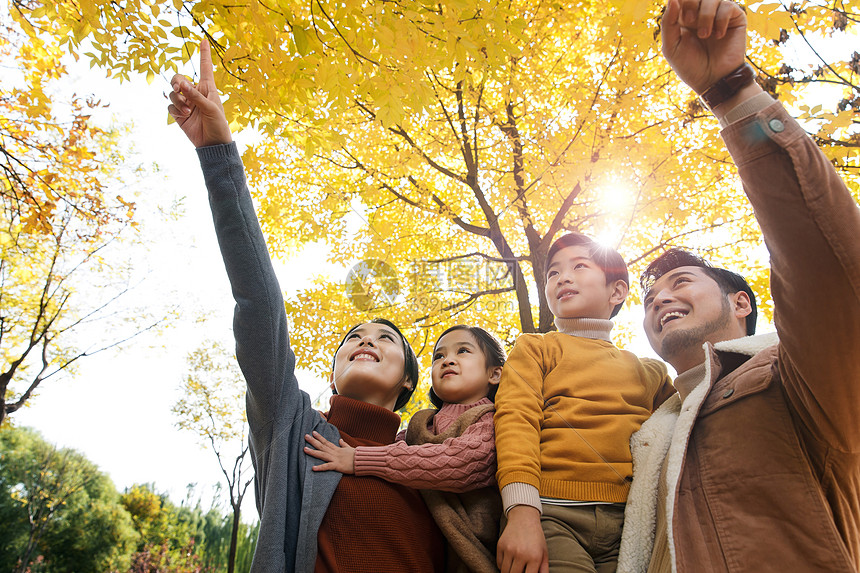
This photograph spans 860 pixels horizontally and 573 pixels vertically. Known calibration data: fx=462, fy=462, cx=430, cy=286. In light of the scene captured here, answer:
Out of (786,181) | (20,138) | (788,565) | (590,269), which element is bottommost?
(788,565)

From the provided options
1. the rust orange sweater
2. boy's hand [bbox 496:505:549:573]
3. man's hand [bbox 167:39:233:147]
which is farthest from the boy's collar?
man's hand [bbox 167:39:233:147]

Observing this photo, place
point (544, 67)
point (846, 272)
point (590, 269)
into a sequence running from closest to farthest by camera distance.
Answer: point (846, 272) < point (590, 269) < point (544, 67)

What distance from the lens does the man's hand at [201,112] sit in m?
1.68

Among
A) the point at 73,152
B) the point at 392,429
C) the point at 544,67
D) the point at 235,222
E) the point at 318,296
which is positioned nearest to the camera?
the point at 235,222

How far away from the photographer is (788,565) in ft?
3.80

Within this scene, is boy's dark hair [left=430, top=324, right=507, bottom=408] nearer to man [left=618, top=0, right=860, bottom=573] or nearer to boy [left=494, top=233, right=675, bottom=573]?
boy [left=494, top=233, right=675, bottom=573]

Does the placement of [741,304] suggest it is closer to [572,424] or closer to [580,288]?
[580,288]

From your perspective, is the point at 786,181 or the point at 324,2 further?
the point at 324,2

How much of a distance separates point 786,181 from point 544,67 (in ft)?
14.2

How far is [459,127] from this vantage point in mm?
5418

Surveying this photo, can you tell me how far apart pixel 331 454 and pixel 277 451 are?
202 millimetres

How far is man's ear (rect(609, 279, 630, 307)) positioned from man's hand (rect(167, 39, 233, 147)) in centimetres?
185

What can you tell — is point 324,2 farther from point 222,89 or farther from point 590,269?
point 590,269

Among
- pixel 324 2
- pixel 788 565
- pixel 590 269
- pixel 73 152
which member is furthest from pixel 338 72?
pixel 73 152
